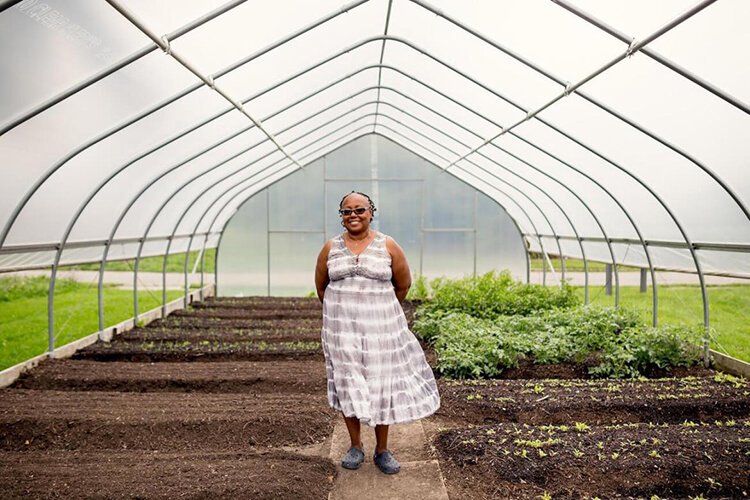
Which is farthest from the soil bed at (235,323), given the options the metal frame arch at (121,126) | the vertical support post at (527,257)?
the vertical support post at (527,257)

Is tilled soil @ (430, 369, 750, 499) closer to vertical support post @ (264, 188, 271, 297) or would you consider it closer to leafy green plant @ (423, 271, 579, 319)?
leafy green plant @ (423, 271, 579, 319)

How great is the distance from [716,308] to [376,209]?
11.5 metres

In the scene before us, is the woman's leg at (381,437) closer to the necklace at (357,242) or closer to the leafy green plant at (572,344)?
the necklace at (357,242)

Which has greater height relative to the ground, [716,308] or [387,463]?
[716,308]

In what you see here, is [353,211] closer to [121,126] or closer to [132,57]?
[132,57]

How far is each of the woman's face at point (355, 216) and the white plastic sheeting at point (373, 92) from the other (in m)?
2.03

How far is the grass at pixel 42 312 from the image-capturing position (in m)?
12.1

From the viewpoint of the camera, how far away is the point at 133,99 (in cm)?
588

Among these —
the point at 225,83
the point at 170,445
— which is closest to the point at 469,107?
the point at 225,83

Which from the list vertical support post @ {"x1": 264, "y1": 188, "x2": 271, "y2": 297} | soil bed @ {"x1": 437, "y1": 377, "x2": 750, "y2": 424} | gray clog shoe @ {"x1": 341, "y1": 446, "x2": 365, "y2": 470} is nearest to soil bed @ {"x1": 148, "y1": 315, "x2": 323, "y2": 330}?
vertical support post @ {"x1": 264, "y1": 188, "x2": 271, "y2": 297}

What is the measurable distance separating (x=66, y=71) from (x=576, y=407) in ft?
15.5

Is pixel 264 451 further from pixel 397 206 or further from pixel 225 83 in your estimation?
pixel 397 206

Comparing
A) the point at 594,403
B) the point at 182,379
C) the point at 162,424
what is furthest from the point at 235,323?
the point at 594,403

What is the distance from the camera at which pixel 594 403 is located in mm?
5191
